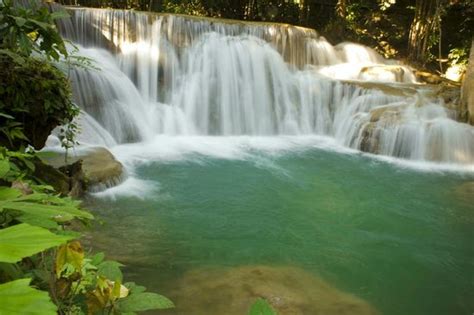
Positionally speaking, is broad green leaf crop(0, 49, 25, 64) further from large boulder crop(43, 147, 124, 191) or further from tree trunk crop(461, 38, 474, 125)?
tree trunk crop(461, 38, 474, 125)

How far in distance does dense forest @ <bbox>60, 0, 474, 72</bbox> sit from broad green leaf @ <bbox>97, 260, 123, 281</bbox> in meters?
16.0

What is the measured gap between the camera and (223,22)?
484 inches

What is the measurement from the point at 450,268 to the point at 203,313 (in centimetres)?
300

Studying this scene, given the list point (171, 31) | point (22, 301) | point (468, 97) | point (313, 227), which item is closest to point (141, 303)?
point (22, 301)

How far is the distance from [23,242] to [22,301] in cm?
9

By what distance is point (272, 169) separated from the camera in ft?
26.5

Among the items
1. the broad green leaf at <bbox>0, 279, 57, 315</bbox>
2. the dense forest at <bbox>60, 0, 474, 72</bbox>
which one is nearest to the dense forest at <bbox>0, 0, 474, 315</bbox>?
the broad green leaf at <bbox>0, 279, 57, 315</bbox>

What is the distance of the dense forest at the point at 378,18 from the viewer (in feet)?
52.0

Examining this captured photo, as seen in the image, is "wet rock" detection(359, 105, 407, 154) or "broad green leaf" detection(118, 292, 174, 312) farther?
"wet rock" detection(359, 105, 407, 154)

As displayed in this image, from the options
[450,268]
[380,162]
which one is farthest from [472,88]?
[450,268]

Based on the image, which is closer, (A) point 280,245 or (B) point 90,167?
(A) point 280,245

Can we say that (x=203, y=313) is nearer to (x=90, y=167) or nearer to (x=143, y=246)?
(x=143, y=246)

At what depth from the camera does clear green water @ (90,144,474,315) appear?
427 cm

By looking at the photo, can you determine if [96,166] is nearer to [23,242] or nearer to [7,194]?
[7,194]
